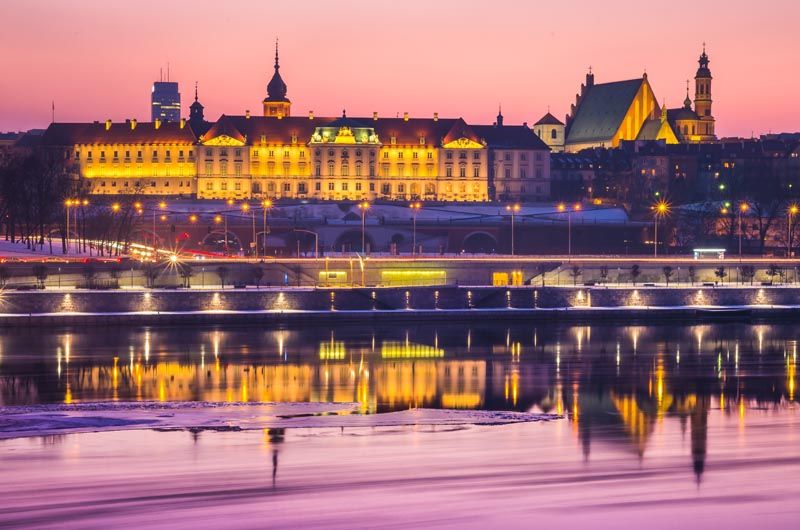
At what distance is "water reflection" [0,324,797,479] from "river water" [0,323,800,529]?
134 millimetres

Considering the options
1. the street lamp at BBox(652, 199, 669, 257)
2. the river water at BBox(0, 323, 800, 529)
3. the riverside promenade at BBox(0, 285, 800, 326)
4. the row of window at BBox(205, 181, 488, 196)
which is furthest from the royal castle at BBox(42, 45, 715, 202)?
the river water at BBox(0, 323, 800, 529)

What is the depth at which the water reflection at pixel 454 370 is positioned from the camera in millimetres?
42031

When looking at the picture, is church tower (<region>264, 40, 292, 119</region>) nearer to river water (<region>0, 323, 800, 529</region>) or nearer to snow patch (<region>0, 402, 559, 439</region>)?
river water (<region>0, 323, 800, 529</region>)

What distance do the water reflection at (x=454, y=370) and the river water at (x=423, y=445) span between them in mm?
134

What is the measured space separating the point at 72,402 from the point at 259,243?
75.3 metres

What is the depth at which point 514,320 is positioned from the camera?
70.2 meters

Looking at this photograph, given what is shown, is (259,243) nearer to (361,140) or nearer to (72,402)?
(361,140)

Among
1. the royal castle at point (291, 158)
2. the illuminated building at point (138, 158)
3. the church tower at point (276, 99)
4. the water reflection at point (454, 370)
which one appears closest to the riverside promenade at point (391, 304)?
the water reflection at point (454, 370)

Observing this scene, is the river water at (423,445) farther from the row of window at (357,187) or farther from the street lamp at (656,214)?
the row of window at (357,187)

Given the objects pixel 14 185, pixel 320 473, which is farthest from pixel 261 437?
pixel 14 185

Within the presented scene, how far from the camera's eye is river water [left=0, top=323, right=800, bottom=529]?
2819cm

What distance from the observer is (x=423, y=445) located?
34531 mm

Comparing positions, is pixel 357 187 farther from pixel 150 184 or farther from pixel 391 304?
pixel 391 304

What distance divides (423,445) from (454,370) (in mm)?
16155
